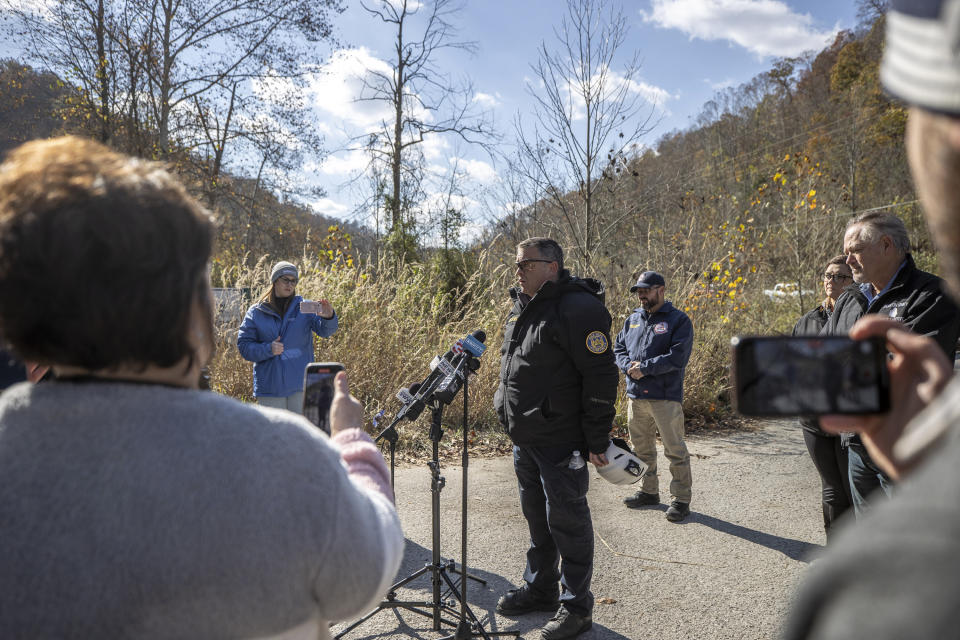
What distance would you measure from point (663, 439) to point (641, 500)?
1.90ft

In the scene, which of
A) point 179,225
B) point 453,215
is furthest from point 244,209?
point 179,225

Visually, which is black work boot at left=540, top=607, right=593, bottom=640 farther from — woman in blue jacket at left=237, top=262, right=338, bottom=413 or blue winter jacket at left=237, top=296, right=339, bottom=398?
blue winter jacket at left=237, top=296, right=339, bottom=398

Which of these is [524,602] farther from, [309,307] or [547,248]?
[309,307]

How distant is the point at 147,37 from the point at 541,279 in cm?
1207

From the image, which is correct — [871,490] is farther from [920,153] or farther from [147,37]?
[147,37]

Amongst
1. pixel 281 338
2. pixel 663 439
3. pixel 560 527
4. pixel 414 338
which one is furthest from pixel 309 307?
pixel 663 439

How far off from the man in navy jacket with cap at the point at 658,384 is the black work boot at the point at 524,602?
1755mm

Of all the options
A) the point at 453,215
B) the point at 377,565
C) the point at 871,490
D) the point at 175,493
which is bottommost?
the point at 871,490

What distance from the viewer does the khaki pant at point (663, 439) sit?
16.3 feet

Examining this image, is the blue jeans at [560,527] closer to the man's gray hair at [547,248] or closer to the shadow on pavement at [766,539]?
the man's gray hair at [547,248]

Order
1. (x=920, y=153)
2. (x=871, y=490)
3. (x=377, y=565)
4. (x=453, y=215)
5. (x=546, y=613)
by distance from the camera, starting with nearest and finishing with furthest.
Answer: (x=920, y=153) < (x=377, y=565) < (x=871, y=490) < (x=546, y=613) < (x=453, y=215)

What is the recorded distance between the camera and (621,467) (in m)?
3.29

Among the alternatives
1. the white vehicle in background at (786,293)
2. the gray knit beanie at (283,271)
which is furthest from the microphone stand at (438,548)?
the white vehicle in background at (786,293)

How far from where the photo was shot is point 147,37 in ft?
38.9
